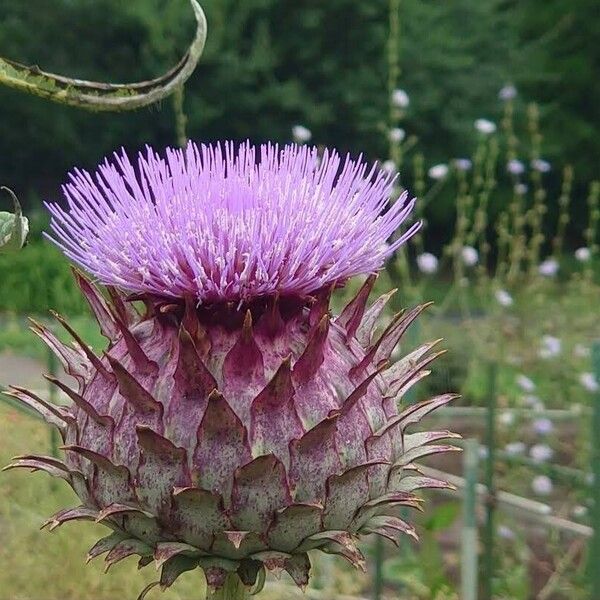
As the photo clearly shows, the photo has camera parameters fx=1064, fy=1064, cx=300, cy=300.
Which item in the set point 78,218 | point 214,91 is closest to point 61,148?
point 214,91

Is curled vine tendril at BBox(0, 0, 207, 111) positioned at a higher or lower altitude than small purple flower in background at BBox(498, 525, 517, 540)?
higher

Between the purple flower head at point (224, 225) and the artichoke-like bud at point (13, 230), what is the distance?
123 millimetres

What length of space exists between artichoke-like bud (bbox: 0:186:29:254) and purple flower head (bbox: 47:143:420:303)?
12 cm

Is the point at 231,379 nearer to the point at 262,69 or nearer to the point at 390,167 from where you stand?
the point at 390,167

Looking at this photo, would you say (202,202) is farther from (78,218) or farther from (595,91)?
(595,91)

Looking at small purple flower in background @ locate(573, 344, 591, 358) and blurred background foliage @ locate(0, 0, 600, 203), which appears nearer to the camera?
small purple flower in background @ locate(573, 344, 591, 358)

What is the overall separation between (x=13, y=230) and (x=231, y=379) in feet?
0.78

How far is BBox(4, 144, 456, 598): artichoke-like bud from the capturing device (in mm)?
864

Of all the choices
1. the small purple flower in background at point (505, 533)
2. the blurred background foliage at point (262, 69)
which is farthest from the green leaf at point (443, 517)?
the blurred background foliage at point (262, 69)

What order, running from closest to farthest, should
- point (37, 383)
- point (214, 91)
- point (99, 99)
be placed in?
point (99, 99) < point (37, 383) < point (214, 91)

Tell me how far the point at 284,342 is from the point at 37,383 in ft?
8.01

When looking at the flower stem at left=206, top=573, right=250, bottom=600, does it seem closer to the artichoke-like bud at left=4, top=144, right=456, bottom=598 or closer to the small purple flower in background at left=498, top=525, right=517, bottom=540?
the artichoke-like bud at left=4, top=144, right=456, bottom=598

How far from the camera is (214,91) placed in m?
9.50

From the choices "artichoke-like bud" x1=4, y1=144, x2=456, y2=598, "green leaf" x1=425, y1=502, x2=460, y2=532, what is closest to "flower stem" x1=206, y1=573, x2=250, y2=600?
"artichoke-like bud" x1=4, y1=144, x2=456, y2=598
